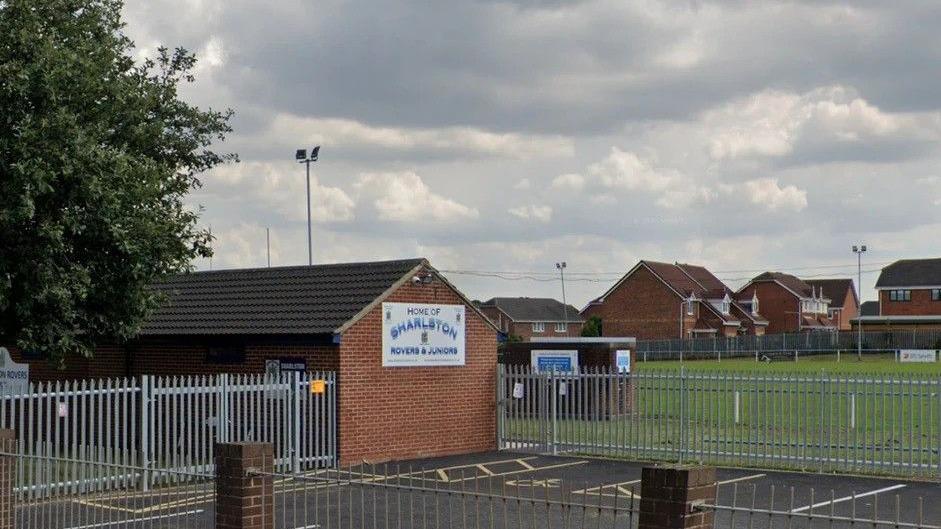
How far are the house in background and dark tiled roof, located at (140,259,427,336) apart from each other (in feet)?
342

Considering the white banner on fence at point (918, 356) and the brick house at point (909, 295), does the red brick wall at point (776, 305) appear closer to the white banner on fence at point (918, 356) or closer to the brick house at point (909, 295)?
the brick house at point (909, 295)

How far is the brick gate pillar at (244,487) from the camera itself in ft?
30.1

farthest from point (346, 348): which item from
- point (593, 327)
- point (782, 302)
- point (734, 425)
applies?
point (782, 302)

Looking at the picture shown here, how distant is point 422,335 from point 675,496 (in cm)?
1549

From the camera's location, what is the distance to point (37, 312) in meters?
18.9

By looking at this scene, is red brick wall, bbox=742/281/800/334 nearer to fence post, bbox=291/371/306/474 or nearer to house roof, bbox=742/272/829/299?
house roof, bbox=742/272/829/299

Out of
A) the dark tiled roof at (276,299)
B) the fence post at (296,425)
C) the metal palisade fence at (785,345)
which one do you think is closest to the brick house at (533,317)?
the metal palisade fence at (785,345)

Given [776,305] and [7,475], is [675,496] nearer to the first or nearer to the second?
[7,475]

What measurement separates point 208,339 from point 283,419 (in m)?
3.33

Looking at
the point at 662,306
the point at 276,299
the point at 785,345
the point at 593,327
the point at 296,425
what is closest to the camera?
the point at 296,425

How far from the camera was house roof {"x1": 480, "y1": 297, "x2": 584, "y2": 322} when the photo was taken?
4934 inches

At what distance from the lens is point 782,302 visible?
367ft

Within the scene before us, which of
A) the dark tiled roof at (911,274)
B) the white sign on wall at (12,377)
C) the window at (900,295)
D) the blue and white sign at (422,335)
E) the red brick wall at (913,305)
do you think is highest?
the dark tiled roof at (911,274)

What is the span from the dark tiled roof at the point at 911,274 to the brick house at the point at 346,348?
86.6 metres
